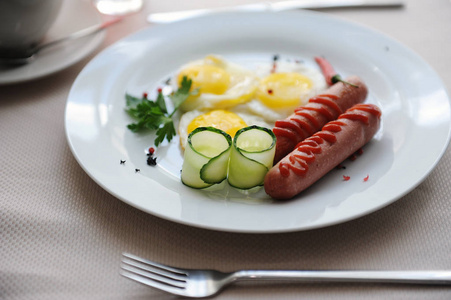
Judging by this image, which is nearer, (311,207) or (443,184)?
(311,207)

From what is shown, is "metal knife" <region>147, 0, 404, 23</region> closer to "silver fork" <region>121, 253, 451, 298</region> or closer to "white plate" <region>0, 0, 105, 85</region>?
"white plate" <region>0, 0, 105, 85</region>

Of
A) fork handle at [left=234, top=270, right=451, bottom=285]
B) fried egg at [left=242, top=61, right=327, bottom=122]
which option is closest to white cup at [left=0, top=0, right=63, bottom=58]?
fried egg at [left=242, top=61, right=327, bottom=122]

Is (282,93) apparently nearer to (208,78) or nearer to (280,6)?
(208,78)

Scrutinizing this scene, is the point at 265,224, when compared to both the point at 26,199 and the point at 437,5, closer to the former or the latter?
the point at 26,199

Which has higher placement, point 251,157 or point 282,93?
point 282,93

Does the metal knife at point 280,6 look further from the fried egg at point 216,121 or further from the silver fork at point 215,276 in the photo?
the silver fork at point 215,276

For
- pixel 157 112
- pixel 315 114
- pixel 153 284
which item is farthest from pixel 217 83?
pixel 153 284

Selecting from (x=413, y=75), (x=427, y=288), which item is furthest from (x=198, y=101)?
(x=427, y=288)
